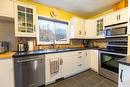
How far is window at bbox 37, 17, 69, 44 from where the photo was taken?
2.87 m

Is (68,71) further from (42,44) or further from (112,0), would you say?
(112,0)

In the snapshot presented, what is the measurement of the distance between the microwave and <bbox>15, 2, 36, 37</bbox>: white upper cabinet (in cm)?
227

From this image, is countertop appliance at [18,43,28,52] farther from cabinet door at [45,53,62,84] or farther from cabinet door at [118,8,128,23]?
cabinet door at [118,8,128,23]

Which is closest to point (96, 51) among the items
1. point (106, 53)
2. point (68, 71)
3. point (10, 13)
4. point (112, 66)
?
point (106, 53)

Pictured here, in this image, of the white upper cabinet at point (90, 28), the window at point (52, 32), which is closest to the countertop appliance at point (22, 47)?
the window at point (52, 32)

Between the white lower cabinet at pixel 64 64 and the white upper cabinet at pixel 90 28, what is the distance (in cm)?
80

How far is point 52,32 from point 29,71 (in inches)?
64.2

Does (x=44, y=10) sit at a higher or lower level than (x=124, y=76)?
higher

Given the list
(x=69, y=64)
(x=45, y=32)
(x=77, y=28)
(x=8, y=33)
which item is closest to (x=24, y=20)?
(x=8, y=33)

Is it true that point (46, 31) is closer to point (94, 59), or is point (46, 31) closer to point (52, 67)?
point (52, 67)

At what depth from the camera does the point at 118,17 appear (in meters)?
2.48

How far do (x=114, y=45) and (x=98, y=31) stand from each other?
101 centimetres

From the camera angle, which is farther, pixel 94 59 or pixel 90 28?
pixel 90 28

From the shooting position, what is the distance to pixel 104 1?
2.62 meters
